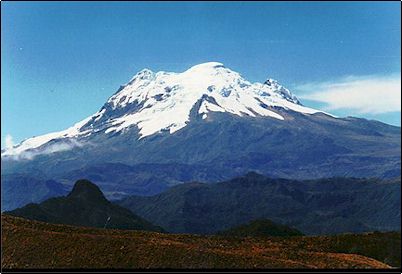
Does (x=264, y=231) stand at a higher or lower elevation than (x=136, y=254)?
lower

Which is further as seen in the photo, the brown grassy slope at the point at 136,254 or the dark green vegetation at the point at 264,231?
the dark green vegetation at the point at 264,231

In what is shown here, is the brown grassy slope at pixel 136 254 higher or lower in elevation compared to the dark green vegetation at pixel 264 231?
higher

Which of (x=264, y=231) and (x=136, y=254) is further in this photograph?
(x=264, y=231)

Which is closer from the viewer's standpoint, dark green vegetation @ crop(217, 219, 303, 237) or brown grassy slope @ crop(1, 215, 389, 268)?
brown grassy slope @ crop(1, 215, 389, 268)

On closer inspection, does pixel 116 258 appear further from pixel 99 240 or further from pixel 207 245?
pixel 207 245

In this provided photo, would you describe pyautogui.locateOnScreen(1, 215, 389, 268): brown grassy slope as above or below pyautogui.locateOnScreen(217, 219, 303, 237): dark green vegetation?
above
